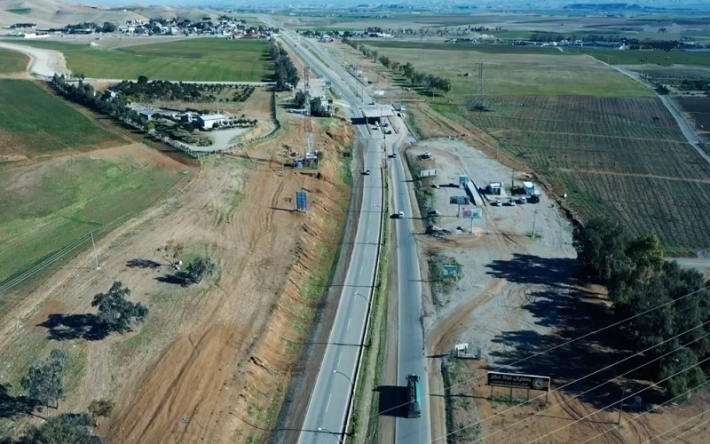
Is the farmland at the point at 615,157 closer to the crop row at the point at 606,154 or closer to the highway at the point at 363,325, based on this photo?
the crop row at the point at 606,154

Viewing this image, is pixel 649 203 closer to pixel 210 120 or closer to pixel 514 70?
pixel 210 120

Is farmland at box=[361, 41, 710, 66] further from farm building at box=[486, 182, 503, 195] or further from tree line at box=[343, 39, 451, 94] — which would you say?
farm building at box=[486, 182, 503, 195]

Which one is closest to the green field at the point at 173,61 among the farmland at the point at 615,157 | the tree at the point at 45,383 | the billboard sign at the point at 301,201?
the farmland at the point at 615,157

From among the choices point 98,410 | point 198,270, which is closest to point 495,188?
point 198,270

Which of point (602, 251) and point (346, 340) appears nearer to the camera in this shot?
point (346, 340)

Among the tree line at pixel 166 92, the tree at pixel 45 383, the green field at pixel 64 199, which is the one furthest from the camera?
the tree line at pixel 166 92

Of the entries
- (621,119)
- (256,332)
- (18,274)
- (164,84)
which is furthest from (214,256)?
(621,119)
